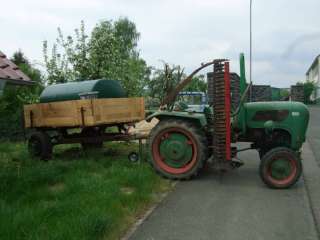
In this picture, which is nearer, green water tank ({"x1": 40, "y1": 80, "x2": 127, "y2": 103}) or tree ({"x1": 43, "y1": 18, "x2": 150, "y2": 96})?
green water tank ({"x1": 40, "y1": 80, "x2": 127, "y2": 103})

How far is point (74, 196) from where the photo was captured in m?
5.82

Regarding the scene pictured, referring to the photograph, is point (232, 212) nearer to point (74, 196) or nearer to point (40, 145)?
point (74, 196)

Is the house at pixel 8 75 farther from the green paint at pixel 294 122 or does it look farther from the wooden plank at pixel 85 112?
the green paint at pixel 294 122

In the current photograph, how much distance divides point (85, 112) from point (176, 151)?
211cm

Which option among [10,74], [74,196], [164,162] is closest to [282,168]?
[164,162]

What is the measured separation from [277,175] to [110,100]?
3.73 meters

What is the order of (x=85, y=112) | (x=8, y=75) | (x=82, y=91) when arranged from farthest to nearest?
1. (x=8, y=75)
2. (x=82, y=91)
3. (x=85, y=112)

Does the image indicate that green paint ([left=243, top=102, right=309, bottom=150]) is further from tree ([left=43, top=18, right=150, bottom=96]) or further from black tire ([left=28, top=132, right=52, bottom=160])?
tree ([left=43, top=18, right=150, bottom=96])

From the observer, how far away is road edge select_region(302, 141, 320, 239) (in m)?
5.45

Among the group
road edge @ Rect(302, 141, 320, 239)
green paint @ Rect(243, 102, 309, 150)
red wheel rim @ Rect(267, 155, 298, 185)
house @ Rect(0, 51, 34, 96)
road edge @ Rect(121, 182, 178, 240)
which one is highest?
house @ Rect(0, 51, 34, 96)

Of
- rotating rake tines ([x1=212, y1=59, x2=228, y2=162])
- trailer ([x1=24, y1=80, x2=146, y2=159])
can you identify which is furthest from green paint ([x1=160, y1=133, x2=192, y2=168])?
trailer ([x1=24, y1=80, x2=146, y2=159])

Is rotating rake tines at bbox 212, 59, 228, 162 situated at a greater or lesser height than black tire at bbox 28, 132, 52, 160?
greater

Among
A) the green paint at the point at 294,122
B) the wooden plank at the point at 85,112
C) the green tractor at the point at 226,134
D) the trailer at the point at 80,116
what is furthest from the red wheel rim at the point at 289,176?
the wooden plank at the point at 85,112

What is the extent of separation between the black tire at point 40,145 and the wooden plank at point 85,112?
0.82 feet
